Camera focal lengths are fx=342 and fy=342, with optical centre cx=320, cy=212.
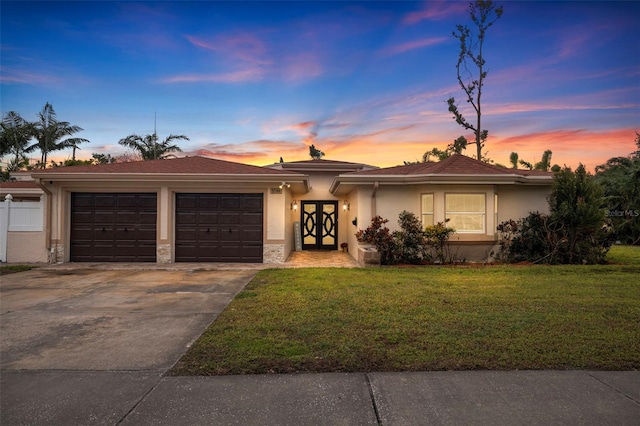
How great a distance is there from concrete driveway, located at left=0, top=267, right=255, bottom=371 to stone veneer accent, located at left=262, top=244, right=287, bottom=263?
2297 mm

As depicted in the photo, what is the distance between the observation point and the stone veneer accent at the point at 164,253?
11234 millimetres

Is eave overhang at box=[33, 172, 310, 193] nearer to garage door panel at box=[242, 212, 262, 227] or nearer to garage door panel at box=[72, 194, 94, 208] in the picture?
garage door panel at box=[72, 194, 94, 208]

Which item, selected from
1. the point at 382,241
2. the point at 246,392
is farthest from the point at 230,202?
the point at 246,392

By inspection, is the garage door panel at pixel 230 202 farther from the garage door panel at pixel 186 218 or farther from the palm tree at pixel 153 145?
the palm tree at pixel 153 145

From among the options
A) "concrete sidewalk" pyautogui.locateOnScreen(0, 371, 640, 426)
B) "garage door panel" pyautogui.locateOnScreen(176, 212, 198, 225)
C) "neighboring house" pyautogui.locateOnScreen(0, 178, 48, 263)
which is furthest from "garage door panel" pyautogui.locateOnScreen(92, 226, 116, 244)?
"concrete sidewalk" pyautogui.locateOnScreen(0, 371, 640, 426)

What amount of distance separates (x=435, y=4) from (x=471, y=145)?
12777mm

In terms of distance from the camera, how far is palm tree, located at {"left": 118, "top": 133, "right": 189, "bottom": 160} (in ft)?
87.6

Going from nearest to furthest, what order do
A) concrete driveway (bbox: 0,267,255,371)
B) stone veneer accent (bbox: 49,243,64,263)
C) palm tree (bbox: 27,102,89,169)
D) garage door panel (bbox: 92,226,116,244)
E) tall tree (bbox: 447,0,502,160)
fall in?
1. concrete driveway (bbox: 0,267,255,371)
2. stone veneer accent (bbox: 49,243,64,263)
3. garage door panel (bbox: 92,226,116,244)
4. tall tree (bbox: 447,0,502,160)
5. palm tree (bbox: 27,102,89,169)

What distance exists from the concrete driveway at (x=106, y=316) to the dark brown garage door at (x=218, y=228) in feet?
7.60

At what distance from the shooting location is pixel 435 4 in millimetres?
10969

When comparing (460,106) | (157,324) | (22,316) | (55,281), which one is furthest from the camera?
(460,106)

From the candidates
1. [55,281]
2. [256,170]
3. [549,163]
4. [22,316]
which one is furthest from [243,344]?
[549,163]

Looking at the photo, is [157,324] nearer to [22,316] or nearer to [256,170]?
[22,316]

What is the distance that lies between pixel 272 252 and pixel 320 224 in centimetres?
587
